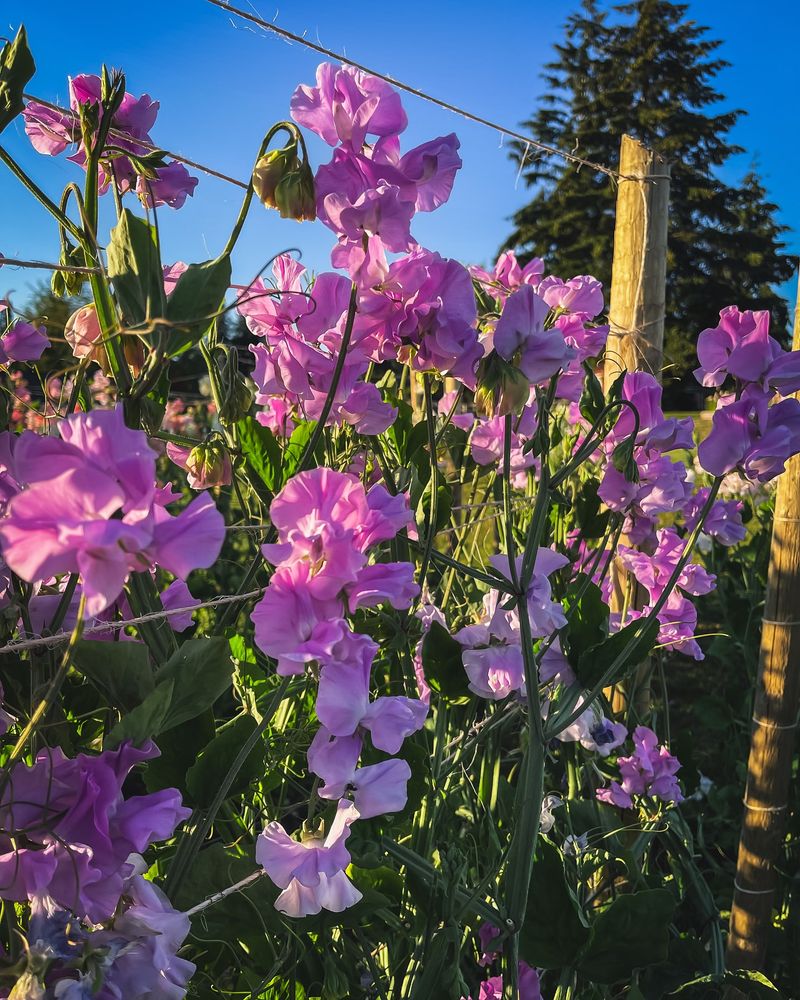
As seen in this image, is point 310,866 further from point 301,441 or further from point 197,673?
point 301,441

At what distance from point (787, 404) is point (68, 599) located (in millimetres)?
615

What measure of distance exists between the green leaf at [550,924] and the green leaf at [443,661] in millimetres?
199

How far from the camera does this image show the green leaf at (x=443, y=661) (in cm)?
82

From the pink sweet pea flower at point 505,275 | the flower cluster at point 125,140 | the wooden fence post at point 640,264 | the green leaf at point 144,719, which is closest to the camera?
the green leaf at point 144,719

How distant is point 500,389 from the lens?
0.63 meters

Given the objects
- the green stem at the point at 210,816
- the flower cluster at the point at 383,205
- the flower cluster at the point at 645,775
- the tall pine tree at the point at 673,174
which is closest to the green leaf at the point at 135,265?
the flower cluster at the point at 383,205

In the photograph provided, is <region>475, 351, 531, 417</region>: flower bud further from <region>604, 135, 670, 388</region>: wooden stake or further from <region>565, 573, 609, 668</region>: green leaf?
<region>604, 135, 670, 388</region>: wooden stake

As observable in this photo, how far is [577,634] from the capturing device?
0.78 m

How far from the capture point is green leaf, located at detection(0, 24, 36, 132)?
19.0 inches

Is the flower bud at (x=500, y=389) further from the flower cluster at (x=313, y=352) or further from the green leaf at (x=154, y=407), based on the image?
the green leaf at (x=154, y=407)

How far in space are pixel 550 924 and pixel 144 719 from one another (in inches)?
21.6

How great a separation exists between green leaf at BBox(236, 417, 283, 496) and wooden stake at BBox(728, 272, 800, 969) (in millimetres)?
999

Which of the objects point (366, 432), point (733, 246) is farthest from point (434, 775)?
A: point (733, 246)

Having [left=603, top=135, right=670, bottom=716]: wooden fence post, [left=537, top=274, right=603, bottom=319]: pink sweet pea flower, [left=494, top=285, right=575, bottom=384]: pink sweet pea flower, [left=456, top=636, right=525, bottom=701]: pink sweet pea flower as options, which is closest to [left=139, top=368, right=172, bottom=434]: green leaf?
[left=494, top=285, right=575, bottom=384]: pink sweet pea flower
